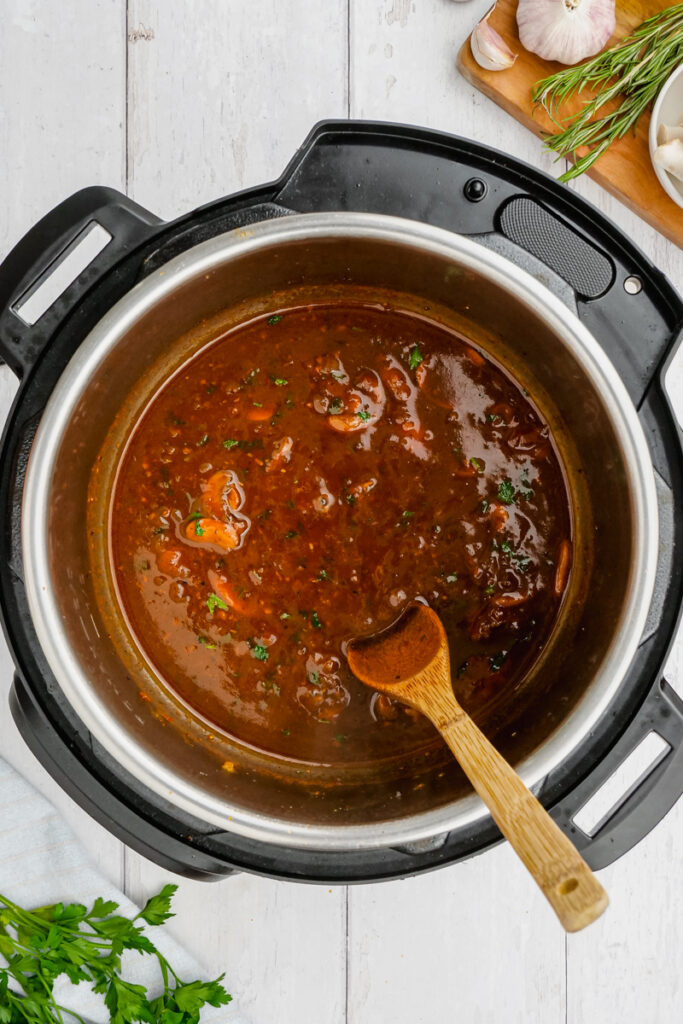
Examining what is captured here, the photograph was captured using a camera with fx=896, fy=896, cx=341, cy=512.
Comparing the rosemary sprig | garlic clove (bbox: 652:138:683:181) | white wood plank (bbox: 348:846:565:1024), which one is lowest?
white wood plank (bbox: 348:846:565:1024)

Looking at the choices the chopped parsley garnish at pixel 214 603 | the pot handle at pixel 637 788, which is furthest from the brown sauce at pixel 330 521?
the pot handle at pixel 637 788

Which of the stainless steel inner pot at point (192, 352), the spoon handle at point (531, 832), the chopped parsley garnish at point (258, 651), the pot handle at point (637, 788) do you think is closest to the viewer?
the spoon handle at point (531, 832)

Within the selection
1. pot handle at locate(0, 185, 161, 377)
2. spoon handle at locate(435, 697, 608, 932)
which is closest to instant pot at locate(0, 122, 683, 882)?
pot handle at locate(0, 185, 161, 377)

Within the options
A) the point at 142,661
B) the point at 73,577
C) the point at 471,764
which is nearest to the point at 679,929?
the point at 471,764

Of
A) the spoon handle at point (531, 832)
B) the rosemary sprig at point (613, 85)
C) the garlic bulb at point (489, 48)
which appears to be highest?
the garlic bulb at point (489, 48)

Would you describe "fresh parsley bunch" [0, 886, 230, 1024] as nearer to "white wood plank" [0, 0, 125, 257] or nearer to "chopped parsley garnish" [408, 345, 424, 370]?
"chopped parsley garnish" [408, 345, 424, 370]

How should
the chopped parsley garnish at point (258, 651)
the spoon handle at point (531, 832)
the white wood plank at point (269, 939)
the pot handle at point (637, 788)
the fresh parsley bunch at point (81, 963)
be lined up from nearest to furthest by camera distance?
the spoon handle at point (531, 832) → the pot handle at point (637, 788) → the chopped parsley garnish at point (258, 651) → the fresh parsley bunch at point (81, 963) → the white wood plank at point (269, 939)

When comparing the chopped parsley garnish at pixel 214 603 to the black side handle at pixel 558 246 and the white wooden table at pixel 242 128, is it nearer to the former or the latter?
the white wooden table at pixel 242 128

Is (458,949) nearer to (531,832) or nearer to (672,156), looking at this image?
(531,832)
